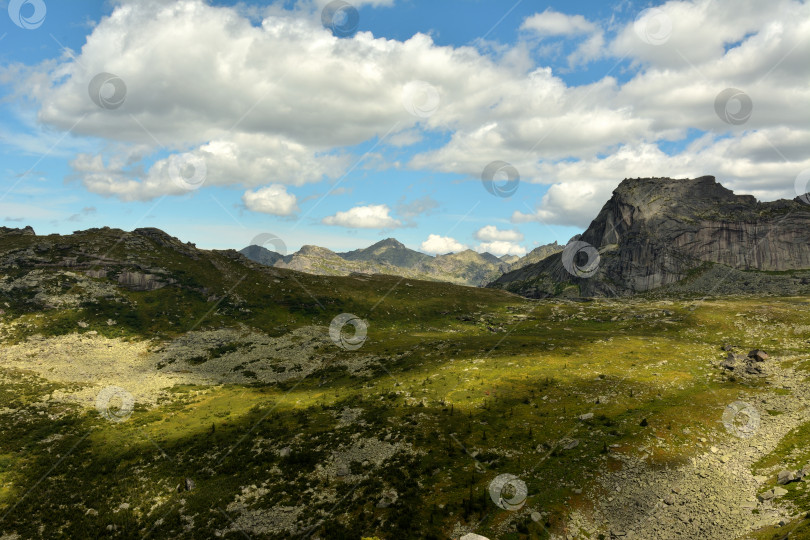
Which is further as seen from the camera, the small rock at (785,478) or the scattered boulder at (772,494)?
the small rock at (785,478)

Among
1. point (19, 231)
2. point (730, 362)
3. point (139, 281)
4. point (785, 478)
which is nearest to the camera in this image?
point (785, 478)

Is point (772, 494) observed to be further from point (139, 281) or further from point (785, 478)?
point (139, 281)

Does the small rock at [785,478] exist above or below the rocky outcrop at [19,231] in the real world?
below

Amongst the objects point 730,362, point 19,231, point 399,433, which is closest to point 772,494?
point 399,433

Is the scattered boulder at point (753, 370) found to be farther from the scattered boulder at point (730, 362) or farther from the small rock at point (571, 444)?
the small rock at point (571, 444)

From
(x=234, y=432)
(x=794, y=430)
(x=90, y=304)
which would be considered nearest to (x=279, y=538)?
(x=234, y=432)

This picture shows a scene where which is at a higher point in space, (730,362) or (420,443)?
(420,443)

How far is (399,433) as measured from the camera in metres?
40.6

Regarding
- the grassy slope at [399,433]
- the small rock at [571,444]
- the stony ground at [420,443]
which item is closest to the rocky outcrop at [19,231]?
the grassy slope at [399,433]

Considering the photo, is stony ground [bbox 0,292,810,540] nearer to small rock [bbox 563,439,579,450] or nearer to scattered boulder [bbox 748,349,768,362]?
small rock [bbox 563,439,579,450]

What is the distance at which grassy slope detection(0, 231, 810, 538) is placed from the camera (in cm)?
2984

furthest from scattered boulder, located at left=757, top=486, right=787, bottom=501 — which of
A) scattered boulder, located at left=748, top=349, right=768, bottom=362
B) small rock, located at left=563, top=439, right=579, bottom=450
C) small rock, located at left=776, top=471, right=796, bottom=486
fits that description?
scattered boulder, located at left=748, top=349, right=768, bottom=362

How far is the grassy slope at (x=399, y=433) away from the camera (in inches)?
1175

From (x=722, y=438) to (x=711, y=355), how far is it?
106 feet
